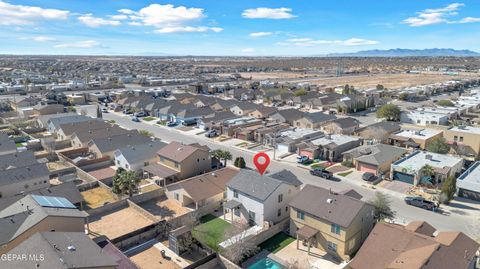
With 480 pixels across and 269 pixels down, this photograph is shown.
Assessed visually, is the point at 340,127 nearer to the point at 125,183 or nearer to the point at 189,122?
the point at 189,122

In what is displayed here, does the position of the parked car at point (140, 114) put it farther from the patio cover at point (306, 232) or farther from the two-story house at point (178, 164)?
the patio cover at point (306, 232)

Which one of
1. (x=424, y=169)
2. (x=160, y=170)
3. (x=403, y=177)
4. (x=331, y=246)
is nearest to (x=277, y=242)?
(x=331, y=246)

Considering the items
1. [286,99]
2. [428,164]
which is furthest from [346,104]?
[428,164]

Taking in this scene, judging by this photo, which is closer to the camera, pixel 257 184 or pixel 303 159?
pixel 257 184

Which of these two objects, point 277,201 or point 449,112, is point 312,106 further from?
point 277,201

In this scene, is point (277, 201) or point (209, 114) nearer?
point (277, 201)
